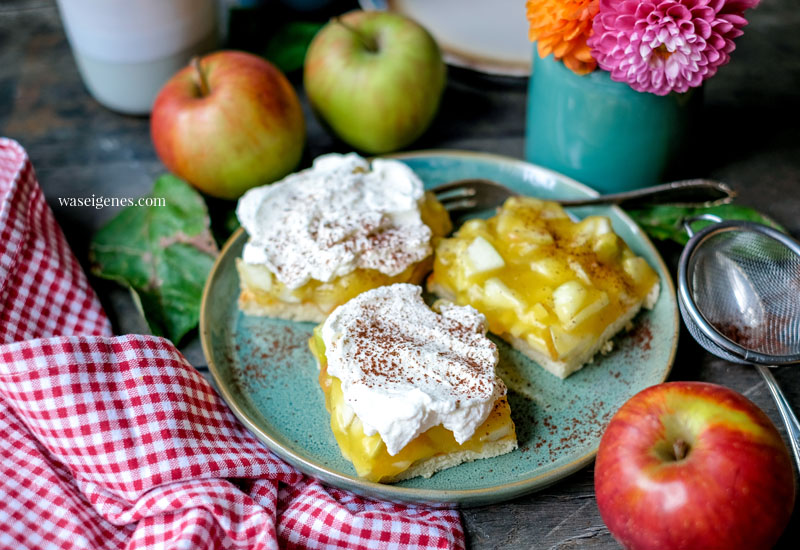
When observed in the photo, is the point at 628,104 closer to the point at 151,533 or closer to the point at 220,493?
the point at 220,493

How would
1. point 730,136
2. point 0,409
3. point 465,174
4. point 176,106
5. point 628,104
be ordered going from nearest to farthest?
point 0,409 → point 628,104 → point 176,106 → point 465,174 → point 730,136

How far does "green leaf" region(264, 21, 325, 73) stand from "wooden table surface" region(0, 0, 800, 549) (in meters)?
0.06

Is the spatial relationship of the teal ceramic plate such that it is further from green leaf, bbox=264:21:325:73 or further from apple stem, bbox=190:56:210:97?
green leaf, bbox=264:21:325:73

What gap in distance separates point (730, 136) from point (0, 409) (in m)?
2.00

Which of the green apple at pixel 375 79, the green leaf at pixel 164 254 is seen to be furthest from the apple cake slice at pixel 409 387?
the green apple at pixel 375 79

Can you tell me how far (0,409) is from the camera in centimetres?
132

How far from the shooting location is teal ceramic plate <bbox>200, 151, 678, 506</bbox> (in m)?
1.30

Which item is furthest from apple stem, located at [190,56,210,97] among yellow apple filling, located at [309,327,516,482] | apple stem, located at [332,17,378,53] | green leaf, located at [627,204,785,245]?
green leaf, located at [627,204,785,245]

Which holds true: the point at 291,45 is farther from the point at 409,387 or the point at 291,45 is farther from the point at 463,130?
the point at 409,387

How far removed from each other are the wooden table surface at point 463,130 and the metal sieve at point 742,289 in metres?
0.08

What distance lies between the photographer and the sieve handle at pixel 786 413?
4.41ft

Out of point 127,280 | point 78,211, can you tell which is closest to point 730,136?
point 127,280

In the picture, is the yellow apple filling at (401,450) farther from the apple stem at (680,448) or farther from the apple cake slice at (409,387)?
the apple stem at (680,448)

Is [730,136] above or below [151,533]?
above
